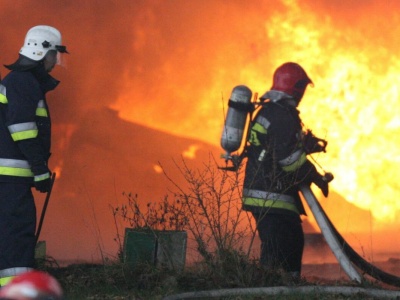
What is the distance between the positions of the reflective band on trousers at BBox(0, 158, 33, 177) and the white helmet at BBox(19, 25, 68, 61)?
91 cm

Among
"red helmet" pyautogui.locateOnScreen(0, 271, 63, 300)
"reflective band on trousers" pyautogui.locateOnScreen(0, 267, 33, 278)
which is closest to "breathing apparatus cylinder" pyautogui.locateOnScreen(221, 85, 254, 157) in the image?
"reflective band on trousers" pyautogui.locateOnScreen(0, 267, 33, 278)

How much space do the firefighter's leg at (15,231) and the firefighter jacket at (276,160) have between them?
8.55 feet

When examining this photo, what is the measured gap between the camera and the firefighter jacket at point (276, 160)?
8750 mm

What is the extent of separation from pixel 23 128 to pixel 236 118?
2626mm

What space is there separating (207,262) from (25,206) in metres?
1.67

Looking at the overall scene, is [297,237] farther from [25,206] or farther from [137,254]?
[25,206]

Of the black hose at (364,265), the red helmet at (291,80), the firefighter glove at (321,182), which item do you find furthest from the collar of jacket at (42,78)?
the black hose at (364,265)

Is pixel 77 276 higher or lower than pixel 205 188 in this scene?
lower

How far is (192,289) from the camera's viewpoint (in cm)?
722

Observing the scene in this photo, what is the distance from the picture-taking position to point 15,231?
7.02 meters

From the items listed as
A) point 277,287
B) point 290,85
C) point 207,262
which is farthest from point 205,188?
point 290,85

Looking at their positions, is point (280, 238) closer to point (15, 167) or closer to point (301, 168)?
point (301, 168)

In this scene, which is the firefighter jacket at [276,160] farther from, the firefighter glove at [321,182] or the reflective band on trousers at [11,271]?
the reflective band on trousers at [11,271]

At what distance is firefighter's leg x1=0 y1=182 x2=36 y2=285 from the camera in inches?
275
